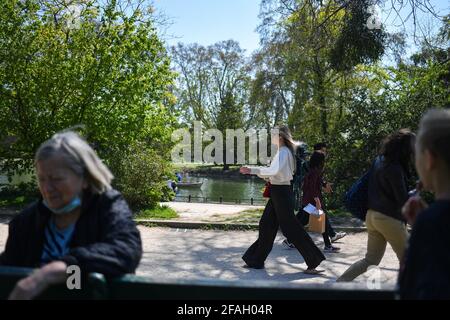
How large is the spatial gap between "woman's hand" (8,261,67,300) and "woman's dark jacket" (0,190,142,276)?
3.2 inches

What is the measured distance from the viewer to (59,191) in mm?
2438

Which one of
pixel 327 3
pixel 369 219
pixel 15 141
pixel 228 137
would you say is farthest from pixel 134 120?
pixel 228 137

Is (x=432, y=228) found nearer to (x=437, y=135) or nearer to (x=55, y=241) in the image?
(x=437, y=135)

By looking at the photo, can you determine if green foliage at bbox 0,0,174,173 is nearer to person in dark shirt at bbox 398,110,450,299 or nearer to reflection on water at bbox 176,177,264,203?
person in dark shirt at bbox 398,110,450,299

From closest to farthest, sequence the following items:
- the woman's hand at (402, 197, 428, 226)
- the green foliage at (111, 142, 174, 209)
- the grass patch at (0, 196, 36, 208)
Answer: the woman's hand at (402, 197, 428, 226) < the green foliage at (111, 142, 174, 209) < the grass patch at (0, 196, 36, 208)

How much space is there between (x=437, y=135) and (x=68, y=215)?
5.72 feet

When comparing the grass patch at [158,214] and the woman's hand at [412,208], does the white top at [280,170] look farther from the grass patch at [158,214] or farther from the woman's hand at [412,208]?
the grass patch at [158,214]

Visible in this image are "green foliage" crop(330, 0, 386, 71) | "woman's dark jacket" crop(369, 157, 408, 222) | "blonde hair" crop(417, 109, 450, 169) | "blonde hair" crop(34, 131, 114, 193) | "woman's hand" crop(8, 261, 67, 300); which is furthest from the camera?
"green foliage" crop(330, 0, 386, 71)

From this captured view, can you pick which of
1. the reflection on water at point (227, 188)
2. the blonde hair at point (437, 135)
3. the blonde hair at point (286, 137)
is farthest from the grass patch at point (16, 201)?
the reflection on water at point (227, 188)

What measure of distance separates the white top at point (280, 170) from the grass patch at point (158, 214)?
529cm

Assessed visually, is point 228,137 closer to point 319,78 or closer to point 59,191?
point 319,78

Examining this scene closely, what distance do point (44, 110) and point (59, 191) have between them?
11807mm

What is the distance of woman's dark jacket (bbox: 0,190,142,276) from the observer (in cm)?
214

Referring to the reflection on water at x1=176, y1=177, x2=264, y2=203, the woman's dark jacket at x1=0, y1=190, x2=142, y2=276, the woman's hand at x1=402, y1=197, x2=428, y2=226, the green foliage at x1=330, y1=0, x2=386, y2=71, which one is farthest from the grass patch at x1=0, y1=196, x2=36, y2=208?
the reflection on water at x1=176, y1=177, x2=264, y2=203
